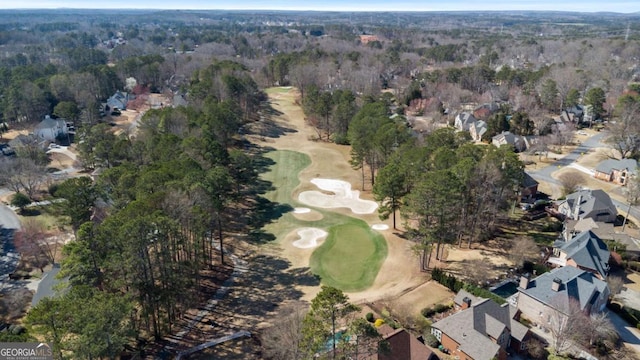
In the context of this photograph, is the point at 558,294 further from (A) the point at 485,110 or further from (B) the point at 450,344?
(A) the point at 485,110

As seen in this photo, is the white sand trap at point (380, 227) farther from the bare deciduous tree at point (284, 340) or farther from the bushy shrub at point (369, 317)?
the bare deciduous tree at point (284, 340)

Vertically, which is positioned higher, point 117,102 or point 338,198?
point 117,102

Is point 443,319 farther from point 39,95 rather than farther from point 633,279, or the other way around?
point 39,95

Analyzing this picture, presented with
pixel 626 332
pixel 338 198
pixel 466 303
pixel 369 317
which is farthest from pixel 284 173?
pixel 626 332

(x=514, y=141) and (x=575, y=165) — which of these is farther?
(x=514, y=141)

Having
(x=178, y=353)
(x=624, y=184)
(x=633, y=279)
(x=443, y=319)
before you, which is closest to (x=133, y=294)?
(x=178, y=353)

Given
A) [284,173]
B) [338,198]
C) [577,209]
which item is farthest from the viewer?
[284,173]

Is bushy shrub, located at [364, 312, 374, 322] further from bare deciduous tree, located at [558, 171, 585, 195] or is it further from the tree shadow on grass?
bare deciduous tree, located at [558, 171, 585, 195]
